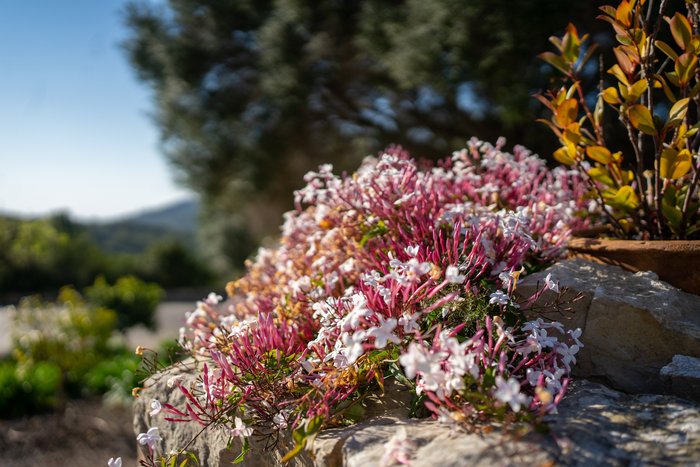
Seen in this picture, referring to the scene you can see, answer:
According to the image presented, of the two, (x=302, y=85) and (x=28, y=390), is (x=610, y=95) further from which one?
(x=302, y=85)

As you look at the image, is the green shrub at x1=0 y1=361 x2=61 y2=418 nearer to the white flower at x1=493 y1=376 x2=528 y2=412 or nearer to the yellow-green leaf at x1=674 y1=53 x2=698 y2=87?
the white flower at x1=493 y1=376 x2=528 y2=412

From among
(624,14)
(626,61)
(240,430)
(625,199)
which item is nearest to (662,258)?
(625,199)

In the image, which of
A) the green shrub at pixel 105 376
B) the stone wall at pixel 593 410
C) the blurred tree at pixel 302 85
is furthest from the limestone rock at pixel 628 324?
the blurred tree at pixel 302 85

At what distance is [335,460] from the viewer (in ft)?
5.23

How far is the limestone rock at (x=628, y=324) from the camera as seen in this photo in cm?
187

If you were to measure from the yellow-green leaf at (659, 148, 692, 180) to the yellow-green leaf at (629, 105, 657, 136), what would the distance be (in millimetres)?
109

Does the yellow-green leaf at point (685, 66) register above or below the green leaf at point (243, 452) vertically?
above

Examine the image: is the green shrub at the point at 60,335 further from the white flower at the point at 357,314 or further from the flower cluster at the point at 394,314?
the white flower at the point at 357,314

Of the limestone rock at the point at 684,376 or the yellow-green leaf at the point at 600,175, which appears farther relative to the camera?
the yellow-green leaf at the point at 600,175

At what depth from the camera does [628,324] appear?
192 cm

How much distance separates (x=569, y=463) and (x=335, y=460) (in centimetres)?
67

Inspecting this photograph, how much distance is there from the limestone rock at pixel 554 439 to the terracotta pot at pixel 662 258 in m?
0.62

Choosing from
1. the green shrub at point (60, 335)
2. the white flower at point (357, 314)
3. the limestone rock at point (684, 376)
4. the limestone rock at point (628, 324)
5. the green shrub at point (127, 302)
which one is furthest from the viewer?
the green shrub at point (127, 302)

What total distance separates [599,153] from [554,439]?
134 cm
